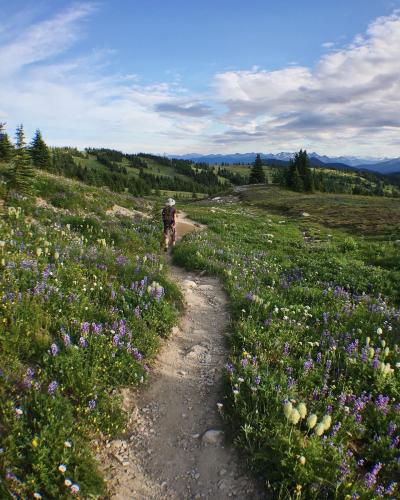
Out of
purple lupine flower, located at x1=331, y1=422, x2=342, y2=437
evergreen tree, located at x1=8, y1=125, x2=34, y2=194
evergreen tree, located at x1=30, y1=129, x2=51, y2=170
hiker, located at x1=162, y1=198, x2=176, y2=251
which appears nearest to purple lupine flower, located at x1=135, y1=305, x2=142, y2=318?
purple lupine flower, located at x1=331, y1=422, x2=342, y2=437

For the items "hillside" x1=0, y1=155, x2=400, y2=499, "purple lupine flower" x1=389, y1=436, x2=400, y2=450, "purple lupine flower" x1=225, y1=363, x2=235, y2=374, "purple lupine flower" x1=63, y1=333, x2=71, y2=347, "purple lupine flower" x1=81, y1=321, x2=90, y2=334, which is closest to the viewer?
"hillside" x1=0, y1=155, x2=400, y2=499

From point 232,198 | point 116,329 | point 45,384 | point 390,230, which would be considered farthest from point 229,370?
point 232,198

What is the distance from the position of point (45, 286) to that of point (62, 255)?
2.28 m

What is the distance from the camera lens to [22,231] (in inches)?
404

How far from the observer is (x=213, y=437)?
4.84 m

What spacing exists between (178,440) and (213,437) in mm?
510

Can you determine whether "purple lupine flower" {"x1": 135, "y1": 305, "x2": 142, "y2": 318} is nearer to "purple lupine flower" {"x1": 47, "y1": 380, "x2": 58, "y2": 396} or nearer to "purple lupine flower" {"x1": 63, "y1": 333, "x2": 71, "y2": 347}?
"purple lupine flower" {"x1": 63, "y1": 333, "x2": 71, "y2": 347}

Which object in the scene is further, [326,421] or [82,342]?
[82,342]

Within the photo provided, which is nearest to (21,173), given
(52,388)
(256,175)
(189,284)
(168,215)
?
(168,215)

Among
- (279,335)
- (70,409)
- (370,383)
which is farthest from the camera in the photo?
(279,335)

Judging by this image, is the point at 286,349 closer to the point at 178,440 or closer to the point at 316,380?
the point at 316,380

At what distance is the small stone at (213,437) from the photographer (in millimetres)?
4810

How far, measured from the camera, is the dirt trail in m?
4.18

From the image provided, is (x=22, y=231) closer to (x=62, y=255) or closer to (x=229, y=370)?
(x=62, y=255)
